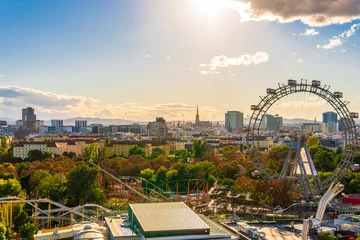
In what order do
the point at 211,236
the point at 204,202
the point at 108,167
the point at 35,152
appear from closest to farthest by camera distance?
the point at 211,236
the point at 204,202
the point at 108,167
the point at 35,152

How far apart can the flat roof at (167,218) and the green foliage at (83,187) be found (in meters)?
12.7

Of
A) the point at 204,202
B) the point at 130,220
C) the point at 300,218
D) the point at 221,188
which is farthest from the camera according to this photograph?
the point at 221,188

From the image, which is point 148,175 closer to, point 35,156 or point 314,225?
point 35,156

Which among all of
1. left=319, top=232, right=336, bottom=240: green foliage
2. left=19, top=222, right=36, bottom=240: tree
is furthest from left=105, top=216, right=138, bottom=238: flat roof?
left=319, top=232, right=336, bottom=240: green foliage

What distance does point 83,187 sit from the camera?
47812mm

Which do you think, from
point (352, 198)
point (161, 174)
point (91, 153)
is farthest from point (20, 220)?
point (91, 153)

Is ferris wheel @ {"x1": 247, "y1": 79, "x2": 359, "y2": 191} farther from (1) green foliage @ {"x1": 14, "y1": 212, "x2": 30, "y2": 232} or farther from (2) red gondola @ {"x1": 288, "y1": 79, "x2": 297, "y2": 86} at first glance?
(1) green foliage @ {"x1": 14, "y1": 212, "x2": 30, "y2": 232}

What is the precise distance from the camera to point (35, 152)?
277ft

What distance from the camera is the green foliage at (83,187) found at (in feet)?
156

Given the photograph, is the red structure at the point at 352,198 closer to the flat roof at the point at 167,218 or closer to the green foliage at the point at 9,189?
the flat roof at the point at 167,218

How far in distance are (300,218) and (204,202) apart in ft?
40.1

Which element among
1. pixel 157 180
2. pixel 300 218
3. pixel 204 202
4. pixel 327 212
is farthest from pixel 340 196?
pixel 157 180

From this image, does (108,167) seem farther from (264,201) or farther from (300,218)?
(300,218)

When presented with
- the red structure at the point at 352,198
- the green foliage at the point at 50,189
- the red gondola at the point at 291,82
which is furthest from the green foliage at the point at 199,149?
the green foliage at the point at 50,189
